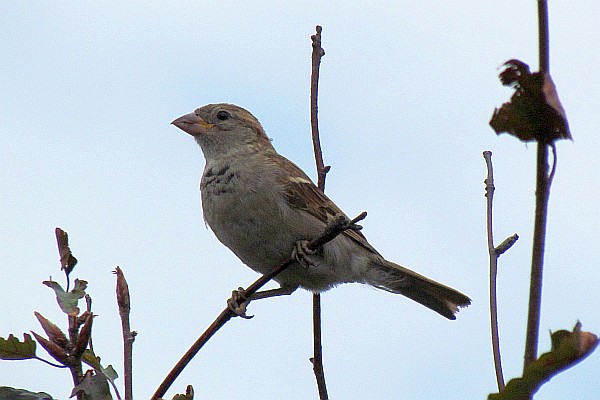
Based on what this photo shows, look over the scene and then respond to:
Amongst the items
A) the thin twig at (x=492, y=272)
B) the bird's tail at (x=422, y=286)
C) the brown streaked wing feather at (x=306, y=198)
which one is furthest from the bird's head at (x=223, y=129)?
the thin twig at (x=492, y=272)

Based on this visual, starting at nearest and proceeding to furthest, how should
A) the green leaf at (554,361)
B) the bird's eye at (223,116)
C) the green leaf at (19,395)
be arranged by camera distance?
1. the green leaf at (554,361)
2. the green leaf at (19,395)
3. the bird's eye at (223,116)

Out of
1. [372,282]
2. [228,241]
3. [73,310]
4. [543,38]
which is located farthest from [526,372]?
[372,282]

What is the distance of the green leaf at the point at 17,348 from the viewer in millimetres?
2072

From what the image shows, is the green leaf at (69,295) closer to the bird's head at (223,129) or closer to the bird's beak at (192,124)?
the bird's head at (223,129)

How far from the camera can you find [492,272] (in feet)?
6.87

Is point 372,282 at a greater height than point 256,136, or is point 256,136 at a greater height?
point 256,136

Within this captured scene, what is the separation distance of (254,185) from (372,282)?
130 cm

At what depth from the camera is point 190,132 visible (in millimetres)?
6500

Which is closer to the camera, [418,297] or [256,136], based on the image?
[418,297]

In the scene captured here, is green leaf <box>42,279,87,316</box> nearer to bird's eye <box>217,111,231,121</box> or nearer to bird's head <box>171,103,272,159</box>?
bird's head <box>171,103,272,159</box>

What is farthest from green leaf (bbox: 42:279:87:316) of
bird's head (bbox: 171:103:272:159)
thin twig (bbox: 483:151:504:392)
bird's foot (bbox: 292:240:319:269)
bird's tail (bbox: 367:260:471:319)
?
bird's tail (bbox: 367:260:471:319)

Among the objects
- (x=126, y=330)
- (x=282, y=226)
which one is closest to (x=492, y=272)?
(x=126, y=330)

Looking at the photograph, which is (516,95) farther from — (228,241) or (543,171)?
(228,241)

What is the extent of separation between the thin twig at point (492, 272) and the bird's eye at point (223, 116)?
14.4 ft
